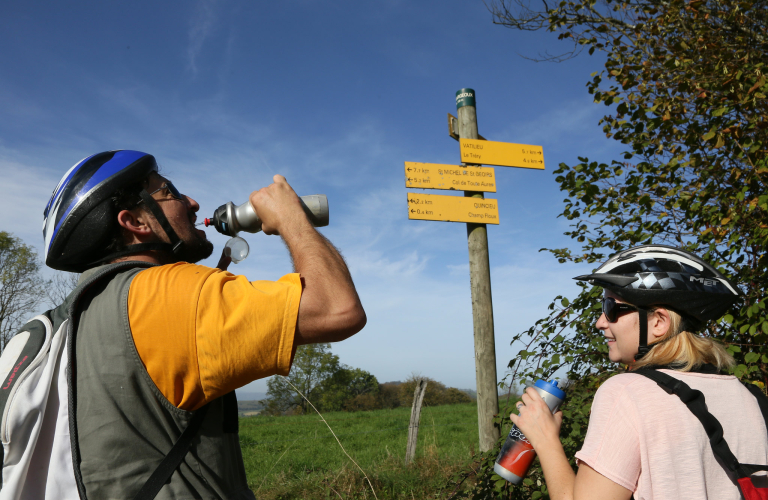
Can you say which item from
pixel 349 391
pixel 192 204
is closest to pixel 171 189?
pixel 192 204

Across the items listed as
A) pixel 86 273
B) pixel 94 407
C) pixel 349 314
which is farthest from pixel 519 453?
pixel 86 273

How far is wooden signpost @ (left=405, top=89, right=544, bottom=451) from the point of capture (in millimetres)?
4117

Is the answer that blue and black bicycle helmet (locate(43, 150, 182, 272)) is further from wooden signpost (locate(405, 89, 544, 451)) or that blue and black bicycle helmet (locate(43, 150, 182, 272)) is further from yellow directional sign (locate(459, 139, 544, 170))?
yellow directional sign (locate(459, 139, 544, 170))

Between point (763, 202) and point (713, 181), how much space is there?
579 mm

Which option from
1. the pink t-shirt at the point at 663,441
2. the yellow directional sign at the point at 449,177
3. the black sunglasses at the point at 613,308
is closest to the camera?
the pink t-shirt at the point at 663,441

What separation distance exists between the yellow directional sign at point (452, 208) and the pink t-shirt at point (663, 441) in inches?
107

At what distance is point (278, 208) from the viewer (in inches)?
62.4

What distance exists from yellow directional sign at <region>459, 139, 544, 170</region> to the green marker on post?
1.49 feet

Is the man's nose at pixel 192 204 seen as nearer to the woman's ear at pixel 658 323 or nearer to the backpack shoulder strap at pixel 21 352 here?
the backpack shoulder strap at pixel 21 352

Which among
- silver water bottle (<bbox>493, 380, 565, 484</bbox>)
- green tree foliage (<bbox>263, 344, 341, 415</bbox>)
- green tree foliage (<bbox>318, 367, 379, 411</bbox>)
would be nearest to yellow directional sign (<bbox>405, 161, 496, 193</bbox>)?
silver water bottle (<bbox>493, 380, 565, 484</bbox>)

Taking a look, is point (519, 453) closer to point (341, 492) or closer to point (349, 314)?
point (349, 314)

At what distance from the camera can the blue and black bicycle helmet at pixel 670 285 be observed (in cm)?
172

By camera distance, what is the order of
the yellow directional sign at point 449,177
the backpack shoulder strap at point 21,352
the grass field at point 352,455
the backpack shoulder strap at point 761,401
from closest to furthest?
the backpack shoulder strap at point 21,352 → the backpack shoulder strap at point 761,401 → the yellow directional sign at point 449,177 → the grass field at point 352,455

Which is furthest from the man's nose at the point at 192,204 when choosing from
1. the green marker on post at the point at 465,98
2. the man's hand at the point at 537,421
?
the green marker on post at the point at 465,98
